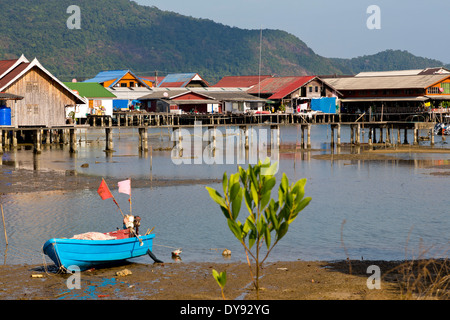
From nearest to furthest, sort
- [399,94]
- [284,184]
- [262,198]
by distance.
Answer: [284,184]
[262,198]
[399,94]

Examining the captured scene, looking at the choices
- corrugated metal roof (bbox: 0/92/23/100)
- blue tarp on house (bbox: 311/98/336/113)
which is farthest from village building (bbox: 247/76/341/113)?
corrugated metal roof (bbox: 0/92/23/100)

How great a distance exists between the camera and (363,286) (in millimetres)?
20406

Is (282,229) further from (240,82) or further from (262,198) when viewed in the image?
(240,82)

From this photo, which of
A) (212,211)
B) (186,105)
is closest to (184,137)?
(186,105)

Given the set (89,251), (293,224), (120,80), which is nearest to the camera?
(89,251)

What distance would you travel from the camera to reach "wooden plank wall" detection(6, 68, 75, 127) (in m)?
61.9

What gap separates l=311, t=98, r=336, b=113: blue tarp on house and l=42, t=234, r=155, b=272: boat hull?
78400 mm

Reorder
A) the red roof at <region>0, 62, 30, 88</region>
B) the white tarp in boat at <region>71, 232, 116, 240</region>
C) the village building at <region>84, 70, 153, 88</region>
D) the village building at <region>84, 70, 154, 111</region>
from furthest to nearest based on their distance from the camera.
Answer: the village building at <region>84, 70, 153, 88</region> → the village building at <region>84, 70, 154, 111</region> → the red roof at <region>0, 62, 30, 88</region> → the white tarp in boat at <region>71, 232, 116, 240</region>

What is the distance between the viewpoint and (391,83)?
104375mm

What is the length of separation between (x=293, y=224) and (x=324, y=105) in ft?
229

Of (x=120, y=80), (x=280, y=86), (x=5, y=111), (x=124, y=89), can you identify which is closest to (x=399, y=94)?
(x=280, y=86)

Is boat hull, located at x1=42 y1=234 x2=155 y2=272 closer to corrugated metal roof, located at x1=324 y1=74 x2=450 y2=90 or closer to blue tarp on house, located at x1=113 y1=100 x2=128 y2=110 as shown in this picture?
blue tarp on house, located at x1=113 y1=100 x2=128 y2=110

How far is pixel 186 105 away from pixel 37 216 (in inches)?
2637
